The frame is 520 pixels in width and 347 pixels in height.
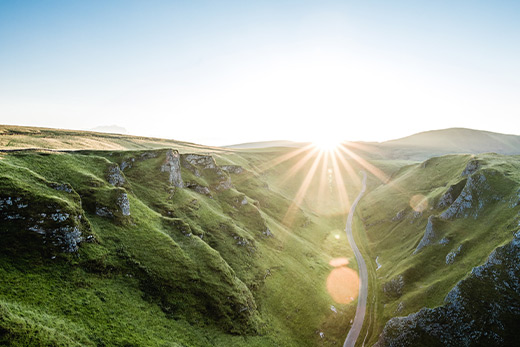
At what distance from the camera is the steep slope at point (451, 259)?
4825 cm

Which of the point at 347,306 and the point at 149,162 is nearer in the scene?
the point at 347,306

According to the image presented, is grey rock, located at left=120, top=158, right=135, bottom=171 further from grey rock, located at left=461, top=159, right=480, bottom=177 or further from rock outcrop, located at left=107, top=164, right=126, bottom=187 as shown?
grey rock, located at left=461, top=159, right=480, bottom=177

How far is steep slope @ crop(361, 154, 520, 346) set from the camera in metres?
48.2

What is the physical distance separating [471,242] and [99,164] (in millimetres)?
104459

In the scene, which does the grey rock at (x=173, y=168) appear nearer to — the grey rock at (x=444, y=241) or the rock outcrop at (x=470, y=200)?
the grey rock at (x=444, y=241)

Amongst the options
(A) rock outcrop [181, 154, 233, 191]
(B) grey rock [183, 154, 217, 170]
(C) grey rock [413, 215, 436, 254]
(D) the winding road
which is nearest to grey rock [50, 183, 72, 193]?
(A) rock outcrop [181, 154, 233, 191]

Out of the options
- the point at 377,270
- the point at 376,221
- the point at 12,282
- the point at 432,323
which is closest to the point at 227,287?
the point at 12,282

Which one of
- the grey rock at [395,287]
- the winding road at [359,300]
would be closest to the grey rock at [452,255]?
the grey rock at [395,287]

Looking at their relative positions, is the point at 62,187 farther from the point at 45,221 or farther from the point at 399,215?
the point at 399,215

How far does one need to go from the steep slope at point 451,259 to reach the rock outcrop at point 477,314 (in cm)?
16

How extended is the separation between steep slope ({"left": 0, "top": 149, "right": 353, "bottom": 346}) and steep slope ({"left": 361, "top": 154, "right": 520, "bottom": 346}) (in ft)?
55.8

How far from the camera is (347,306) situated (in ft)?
217

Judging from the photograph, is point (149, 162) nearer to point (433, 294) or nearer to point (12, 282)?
point (12, 282)

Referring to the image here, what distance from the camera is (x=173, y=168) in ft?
258
